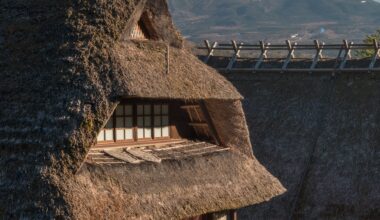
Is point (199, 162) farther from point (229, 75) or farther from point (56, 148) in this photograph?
point (229, 75)

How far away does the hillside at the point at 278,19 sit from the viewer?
149m

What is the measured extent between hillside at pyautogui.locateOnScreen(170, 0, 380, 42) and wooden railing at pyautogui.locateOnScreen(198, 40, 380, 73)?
110761mm

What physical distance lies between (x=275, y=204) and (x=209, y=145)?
6516 millimetres

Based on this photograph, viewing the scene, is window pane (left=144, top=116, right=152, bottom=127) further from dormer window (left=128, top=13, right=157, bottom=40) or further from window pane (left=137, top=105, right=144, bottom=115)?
dormer window (left=128, top=13, right=157, bottom=40)

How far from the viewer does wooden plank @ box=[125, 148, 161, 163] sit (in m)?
14.9

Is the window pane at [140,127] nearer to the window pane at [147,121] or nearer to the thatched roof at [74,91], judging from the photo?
the window pane at [147,121]

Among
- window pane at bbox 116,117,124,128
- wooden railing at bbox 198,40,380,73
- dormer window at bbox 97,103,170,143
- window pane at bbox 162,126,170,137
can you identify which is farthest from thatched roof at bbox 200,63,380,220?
window pane at bbox 116,117,124,128

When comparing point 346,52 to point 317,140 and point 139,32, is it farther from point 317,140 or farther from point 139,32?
point 139,32

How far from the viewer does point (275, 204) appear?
23172 mm

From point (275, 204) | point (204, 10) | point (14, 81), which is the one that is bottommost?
point (275, 204)

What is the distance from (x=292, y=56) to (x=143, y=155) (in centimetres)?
1304

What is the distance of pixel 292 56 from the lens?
2706 centimetres

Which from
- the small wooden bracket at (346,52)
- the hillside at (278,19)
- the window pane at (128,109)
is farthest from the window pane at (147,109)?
the hillside at (278,19)

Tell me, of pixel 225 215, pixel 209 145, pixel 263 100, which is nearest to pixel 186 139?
pixel 209 145
